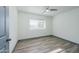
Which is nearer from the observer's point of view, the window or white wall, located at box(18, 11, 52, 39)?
white wall, located at box(18, 11, 52, 39)

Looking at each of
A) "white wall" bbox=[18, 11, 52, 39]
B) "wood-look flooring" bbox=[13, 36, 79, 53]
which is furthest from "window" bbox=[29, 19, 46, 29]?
"wood-look flooring" bbox=[13, 36, 79, 53]

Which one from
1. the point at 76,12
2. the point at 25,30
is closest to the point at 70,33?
the point at 76,12

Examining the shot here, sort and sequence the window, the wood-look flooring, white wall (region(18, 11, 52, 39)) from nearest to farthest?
the wood-look flooring < white wall (region(18, 11, 52, 39)) < the window

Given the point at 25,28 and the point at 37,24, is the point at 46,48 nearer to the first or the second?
the point at 25,28

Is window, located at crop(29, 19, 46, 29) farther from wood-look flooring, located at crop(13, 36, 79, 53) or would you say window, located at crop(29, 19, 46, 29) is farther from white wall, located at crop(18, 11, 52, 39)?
wood-look flooring, located at crop(13, 36, 79, 53)

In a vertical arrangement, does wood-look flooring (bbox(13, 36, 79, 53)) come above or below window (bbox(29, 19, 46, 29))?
below

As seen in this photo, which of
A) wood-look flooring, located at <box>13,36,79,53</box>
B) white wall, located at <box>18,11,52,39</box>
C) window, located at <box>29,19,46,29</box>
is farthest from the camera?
window, located at <box>29,19,46,29</box>

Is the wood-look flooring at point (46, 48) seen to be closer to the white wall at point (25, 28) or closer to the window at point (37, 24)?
the white wall at point (25, 28)

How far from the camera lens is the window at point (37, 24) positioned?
575cm

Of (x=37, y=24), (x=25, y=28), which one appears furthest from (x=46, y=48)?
(x=37, y=24)

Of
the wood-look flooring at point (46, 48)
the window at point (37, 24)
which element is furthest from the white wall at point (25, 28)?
the wood-look flooring at point (46, 48)

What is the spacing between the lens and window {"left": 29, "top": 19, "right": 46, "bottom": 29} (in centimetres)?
575

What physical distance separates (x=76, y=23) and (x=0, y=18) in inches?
160
